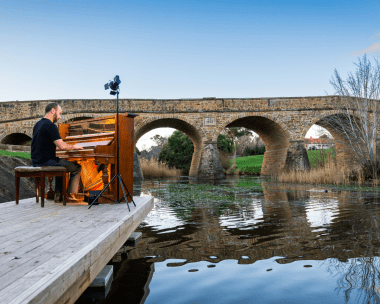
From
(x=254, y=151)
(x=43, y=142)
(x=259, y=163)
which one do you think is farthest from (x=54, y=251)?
(x=254, y=151)

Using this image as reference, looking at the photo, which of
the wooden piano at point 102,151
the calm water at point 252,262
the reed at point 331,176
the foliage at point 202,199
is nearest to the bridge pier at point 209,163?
the reed at point 331,176

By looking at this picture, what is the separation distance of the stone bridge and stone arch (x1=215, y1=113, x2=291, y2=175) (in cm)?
6

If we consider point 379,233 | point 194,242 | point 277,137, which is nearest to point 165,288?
point 194,242

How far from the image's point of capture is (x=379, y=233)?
3555 millimetres

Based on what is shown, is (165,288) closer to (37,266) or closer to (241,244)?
(37,266)

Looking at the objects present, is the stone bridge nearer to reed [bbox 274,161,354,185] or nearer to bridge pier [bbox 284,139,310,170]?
bridge pier [bbox 284,139,310,170]

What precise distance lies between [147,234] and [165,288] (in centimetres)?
166

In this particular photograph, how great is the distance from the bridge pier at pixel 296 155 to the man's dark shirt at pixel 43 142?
17.3 meters

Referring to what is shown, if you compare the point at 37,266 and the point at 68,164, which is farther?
the point at 68,164

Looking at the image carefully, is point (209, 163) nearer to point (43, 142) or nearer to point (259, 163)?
point (259, 163)

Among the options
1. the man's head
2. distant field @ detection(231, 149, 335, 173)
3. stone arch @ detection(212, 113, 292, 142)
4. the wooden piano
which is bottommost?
distant field @ detection(231, 149, 335, 173)

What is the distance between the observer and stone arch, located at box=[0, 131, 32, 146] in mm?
18880

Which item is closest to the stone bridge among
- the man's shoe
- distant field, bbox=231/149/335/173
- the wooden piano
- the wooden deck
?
distant field, bbox=231/149/335/173

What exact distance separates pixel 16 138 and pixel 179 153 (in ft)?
46.8
